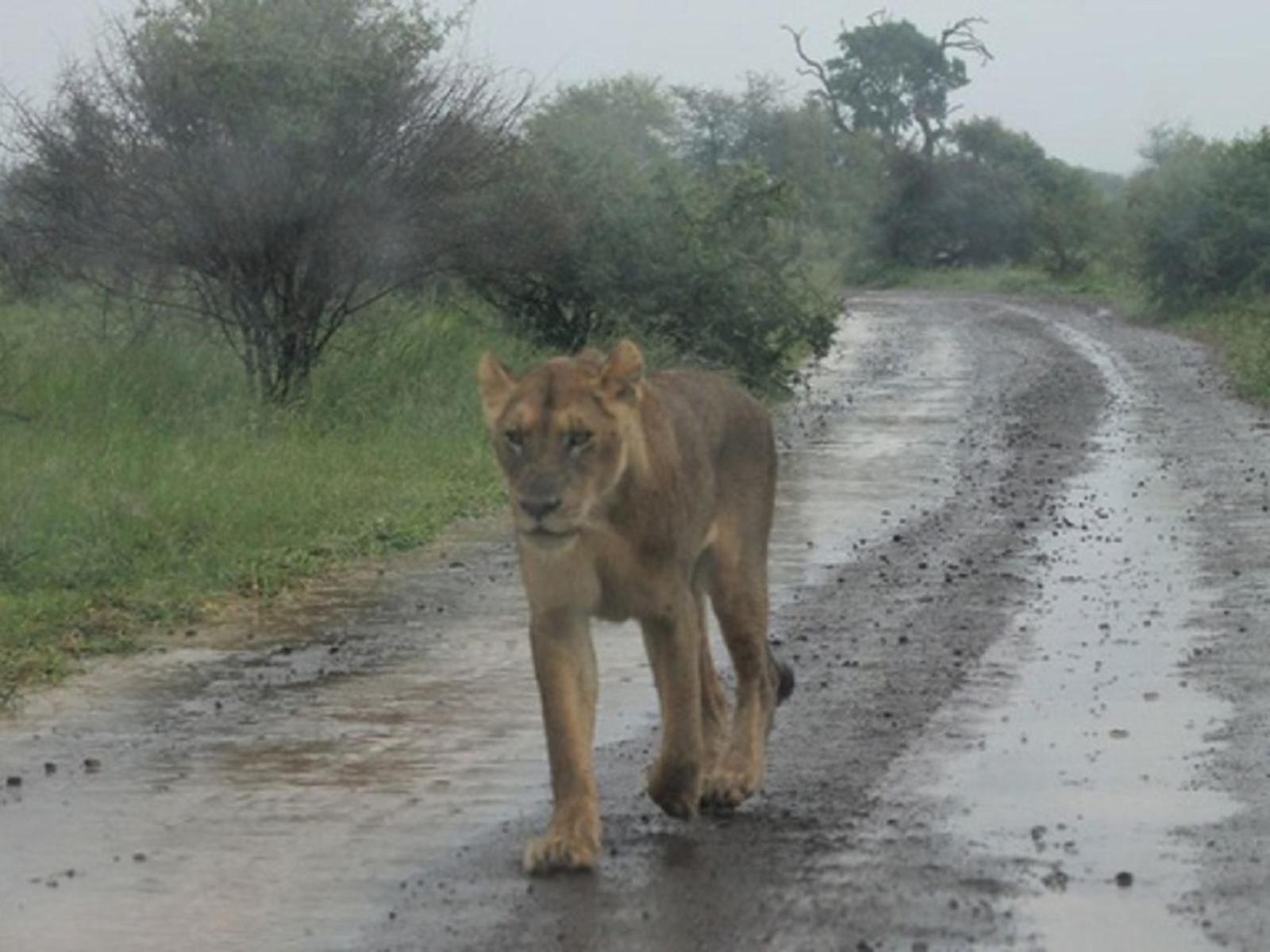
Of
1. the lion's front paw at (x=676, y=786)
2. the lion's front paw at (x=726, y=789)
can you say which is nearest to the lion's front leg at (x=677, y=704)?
the lion's front paw at (x=676, y=786)

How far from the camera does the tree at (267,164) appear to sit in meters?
20.5

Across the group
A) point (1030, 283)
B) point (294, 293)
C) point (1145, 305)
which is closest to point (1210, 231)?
point (1145, 305)

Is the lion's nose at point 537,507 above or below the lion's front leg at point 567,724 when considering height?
above

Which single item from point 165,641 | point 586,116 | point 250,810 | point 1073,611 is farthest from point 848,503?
point 586,116

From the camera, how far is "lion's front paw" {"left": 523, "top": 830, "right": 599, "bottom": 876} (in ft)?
23.5

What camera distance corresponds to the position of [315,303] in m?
21.8

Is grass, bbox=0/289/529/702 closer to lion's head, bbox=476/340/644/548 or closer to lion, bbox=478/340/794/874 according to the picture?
lion, bbox=478/340/794/874

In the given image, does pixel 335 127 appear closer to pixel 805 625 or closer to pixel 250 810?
pixel 805 625

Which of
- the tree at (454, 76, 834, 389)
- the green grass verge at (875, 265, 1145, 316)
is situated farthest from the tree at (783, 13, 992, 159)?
the tree at (454, 76, 834, 389)

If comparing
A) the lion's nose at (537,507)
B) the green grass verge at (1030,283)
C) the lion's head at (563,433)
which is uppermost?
the lion's head at (563,433)

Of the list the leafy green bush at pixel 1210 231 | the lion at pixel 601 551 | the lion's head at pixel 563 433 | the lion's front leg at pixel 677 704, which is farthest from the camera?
the leafy green bush at pixel 1210 231

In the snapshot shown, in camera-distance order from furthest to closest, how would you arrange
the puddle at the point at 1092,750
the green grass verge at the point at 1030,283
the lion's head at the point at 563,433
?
the green grass verge at the point at 1030,283
the lion's head at the point at 563,433
the puddle at the point at 1092,750

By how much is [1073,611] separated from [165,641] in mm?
4071

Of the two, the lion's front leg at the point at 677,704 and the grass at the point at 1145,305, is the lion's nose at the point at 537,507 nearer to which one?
the lion's front leg at the point at 677,704
